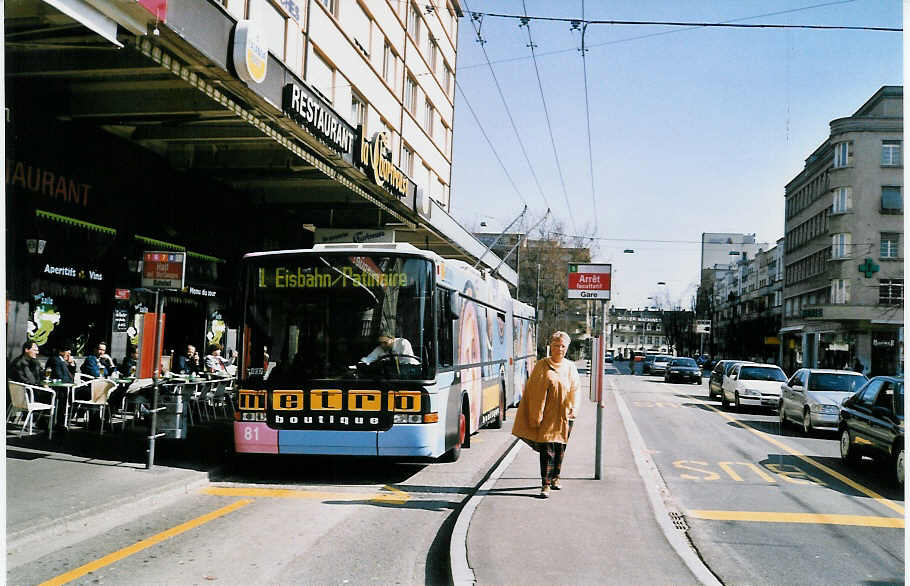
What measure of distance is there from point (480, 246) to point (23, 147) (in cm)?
2070

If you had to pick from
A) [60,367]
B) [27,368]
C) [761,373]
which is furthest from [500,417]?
[761,373]

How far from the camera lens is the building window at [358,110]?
84.5ft

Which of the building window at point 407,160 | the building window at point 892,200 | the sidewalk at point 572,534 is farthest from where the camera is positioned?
the building window at point 407,160

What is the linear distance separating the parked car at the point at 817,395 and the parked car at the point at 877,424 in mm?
4807

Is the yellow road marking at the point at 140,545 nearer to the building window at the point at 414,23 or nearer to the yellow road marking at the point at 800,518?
the yellow road marking at the point at 800,518

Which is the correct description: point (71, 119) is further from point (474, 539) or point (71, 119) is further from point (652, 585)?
point (652, 585)

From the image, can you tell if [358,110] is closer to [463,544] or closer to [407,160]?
[407,160]

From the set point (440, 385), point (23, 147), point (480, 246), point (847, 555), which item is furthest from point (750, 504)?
point (480, 246)

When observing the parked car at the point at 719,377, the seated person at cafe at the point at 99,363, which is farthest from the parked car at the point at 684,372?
the seated person at cafe at the point at 99,363

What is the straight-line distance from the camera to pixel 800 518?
27.4ft

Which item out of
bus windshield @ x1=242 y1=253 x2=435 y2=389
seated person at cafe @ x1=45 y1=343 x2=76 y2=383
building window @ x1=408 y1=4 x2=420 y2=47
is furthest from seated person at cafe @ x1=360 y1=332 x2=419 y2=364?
building window @ x1=408 y1=4 x2=420 y2=47

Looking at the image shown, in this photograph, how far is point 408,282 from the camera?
10211 millimetres

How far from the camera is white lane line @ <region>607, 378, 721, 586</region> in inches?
233

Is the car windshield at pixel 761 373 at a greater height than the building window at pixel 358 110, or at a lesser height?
lesser
